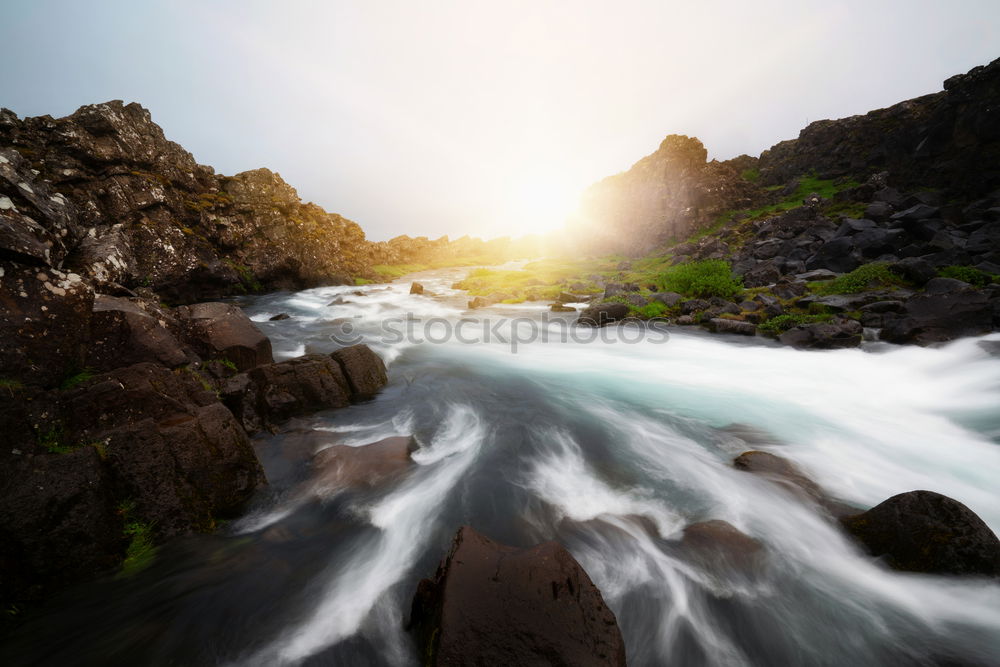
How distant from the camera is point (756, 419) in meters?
8.06

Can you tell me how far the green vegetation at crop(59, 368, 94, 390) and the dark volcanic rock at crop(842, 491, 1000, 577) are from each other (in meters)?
9.92

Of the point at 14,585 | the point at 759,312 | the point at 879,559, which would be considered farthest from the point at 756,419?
the point at 14,585

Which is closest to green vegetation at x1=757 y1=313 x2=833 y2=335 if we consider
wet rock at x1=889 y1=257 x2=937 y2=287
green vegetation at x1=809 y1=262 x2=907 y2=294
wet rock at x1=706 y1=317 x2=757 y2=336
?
wet rock at x1=706 y1=317 x2=757 y2=336

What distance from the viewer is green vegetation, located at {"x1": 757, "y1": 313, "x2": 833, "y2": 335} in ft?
44.4

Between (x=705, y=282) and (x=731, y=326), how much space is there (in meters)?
6.41

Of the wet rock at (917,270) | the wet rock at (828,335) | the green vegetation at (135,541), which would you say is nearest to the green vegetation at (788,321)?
the wet rock at (828,335)

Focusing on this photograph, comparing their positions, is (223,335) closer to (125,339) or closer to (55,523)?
(125,339)

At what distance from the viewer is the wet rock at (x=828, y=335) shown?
38.8 ft

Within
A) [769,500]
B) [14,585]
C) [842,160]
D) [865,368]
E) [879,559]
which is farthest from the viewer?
[842,160]

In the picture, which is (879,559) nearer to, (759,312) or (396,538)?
(396,538)

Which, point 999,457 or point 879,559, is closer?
point 879,559

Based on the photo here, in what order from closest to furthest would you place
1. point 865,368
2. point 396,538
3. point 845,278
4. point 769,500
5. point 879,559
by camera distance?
point 879,559, point 396,538, point 769,500, point 865,368, point 845,278

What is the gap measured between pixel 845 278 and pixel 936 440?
13072 mm

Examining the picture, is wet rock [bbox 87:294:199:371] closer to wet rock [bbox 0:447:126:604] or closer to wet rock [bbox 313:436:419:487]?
wet rock [bbox 0:447:126:604]
